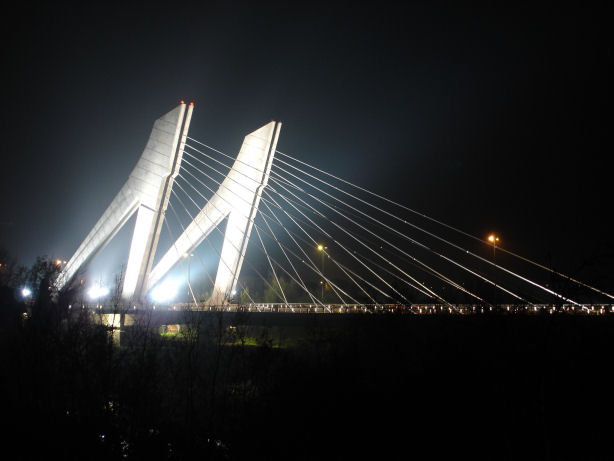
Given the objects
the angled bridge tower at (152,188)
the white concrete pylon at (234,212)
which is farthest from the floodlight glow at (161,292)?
the angled bridge tower at (152,188)

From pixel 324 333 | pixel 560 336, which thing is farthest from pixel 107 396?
pixel 560 336

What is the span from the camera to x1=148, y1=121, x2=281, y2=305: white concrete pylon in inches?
763

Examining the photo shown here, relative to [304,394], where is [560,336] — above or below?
above

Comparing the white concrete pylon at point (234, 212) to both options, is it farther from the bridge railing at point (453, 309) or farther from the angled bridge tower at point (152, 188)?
the angled bridge tower at point (152, 188)

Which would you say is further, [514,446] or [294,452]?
[294,452]

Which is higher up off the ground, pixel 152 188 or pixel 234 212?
pixel 152 188

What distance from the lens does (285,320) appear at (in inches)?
648

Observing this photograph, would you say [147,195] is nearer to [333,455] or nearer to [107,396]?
[107,396]

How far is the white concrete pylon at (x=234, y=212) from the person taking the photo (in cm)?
1939

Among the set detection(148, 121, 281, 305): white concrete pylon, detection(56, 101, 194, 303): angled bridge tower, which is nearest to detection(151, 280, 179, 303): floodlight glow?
detection(148, 121, 281, 305): white concrete pylon

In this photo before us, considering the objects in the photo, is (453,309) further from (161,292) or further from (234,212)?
(161,292)

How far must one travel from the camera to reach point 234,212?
1986cm

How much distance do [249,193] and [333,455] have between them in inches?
503

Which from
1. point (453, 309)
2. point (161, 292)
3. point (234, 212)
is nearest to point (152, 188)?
point (234, 212)
